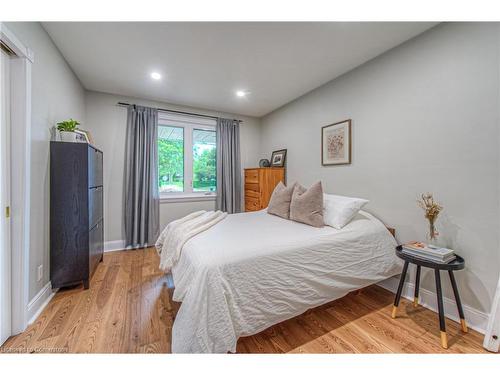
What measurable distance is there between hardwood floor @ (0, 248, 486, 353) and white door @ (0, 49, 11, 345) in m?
0.22

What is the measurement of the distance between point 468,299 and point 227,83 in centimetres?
339

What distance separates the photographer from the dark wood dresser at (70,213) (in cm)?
204

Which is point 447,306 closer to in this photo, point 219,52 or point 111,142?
point 219,52

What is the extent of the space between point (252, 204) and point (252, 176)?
530 millimetres

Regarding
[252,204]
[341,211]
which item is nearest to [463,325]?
[341,211]

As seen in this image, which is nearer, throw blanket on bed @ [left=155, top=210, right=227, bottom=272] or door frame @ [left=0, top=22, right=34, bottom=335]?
door frame @ [left=0, top=22, right=34, bottom=335]

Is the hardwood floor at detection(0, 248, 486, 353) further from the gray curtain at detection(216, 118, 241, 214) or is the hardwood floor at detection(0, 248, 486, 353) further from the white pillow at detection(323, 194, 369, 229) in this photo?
the gray curtain at detection(216, 118, 241, 214)

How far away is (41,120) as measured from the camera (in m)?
1.86

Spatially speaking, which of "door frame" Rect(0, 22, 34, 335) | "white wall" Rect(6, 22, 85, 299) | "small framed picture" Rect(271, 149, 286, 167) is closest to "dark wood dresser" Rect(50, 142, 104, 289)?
"white wall" Rect(6, 22, 85, 299)

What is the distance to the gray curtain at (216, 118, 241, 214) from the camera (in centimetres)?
403

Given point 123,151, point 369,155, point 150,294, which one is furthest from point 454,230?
point 123,151

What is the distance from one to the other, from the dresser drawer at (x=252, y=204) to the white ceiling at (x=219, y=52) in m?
1.84

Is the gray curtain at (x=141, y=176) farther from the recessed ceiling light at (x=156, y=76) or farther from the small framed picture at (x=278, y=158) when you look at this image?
the small framed picture at (x=278, y=158)
